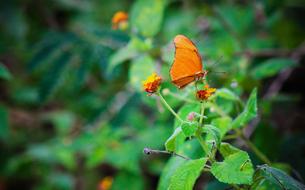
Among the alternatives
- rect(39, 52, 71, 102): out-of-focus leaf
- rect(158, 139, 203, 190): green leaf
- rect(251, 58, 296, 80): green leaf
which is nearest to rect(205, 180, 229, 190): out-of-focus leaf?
rect(158, 139, 203, 190): green leaf

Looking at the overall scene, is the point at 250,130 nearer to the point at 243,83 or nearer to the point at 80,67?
the point at 243,83

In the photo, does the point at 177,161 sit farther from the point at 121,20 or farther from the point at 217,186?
the point at 121,20

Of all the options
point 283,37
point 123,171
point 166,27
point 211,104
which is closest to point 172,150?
point 211,104

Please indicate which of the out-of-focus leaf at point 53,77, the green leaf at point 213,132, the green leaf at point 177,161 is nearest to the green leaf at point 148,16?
the out-of-focus leaf at point 53,77

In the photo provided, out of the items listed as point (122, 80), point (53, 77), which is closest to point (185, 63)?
point (53, 77)

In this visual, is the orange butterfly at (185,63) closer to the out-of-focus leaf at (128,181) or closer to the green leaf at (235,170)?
the green leaf at (235,170)

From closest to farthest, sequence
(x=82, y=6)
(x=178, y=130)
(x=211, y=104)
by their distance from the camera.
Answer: (x=178, y=130)
(x=211, y=104)
(x=82, y=6)

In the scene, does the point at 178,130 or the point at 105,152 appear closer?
the point at 178,130
